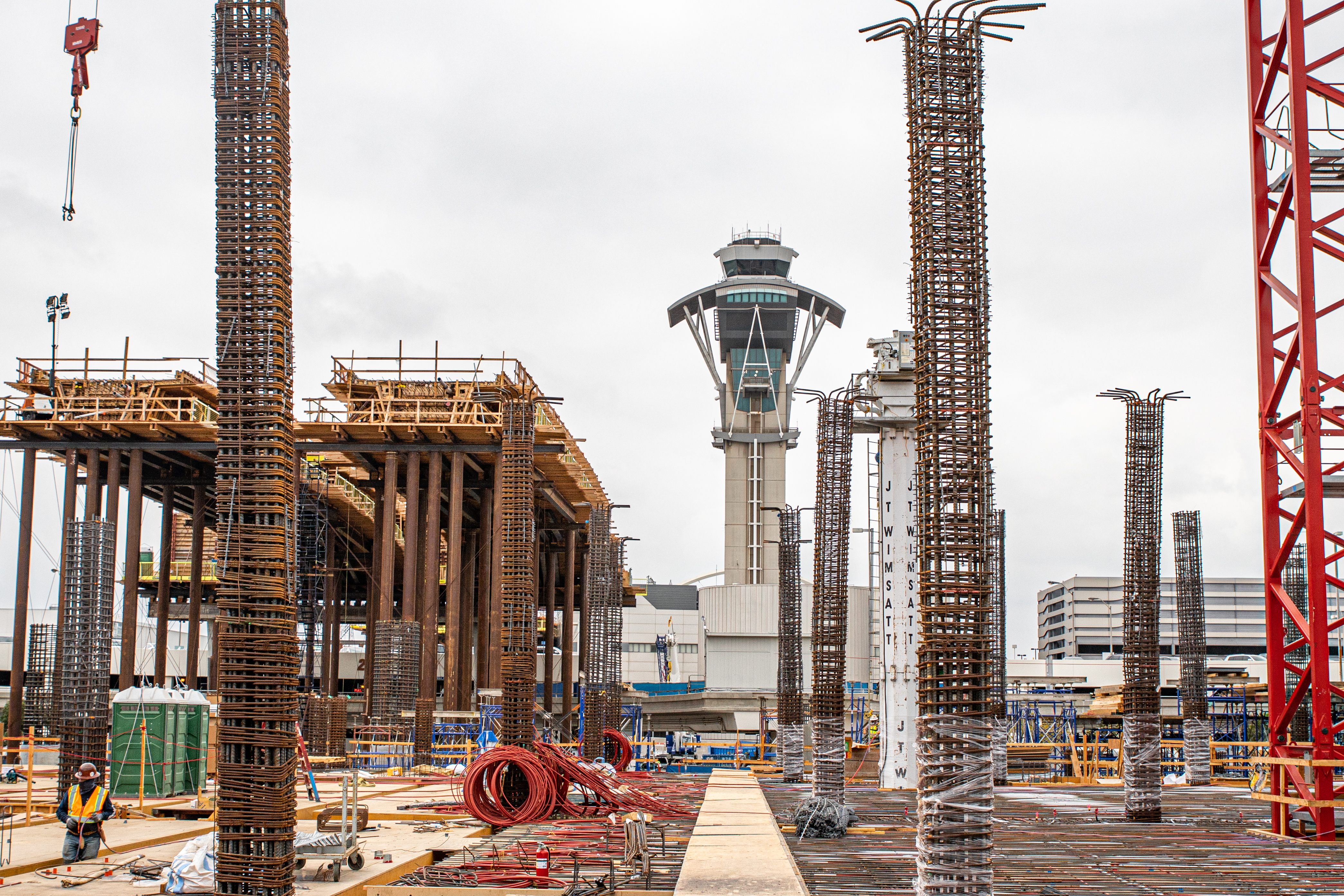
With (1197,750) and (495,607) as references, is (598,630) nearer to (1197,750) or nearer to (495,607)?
(495,607)

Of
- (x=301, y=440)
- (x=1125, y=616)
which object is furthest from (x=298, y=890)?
(x=301, y=440)

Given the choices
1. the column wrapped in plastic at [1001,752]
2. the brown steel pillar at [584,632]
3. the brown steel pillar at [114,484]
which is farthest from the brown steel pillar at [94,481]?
the column wrapped in plastic at [1001,752]

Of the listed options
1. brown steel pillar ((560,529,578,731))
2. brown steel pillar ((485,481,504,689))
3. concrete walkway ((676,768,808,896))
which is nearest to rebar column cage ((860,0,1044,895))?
concrete walkway ((676,768,808,896))

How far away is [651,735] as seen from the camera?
5297 centimetres

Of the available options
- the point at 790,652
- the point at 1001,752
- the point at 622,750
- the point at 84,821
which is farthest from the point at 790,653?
the point at 84,821

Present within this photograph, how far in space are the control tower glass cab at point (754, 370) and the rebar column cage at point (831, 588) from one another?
183 feet

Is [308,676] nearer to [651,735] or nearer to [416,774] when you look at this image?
[651,735]

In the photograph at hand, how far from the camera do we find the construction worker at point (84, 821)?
14.4 metres

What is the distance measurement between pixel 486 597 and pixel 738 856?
128 feet

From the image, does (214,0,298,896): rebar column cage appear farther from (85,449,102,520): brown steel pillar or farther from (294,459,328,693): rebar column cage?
(85,449,102,520): brown steel pillar

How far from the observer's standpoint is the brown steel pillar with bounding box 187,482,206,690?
5166 cm

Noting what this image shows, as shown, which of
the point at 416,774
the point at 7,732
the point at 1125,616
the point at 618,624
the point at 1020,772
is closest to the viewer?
the point at 1125,616

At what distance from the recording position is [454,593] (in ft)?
155

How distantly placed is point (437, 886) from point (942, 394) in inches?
271
